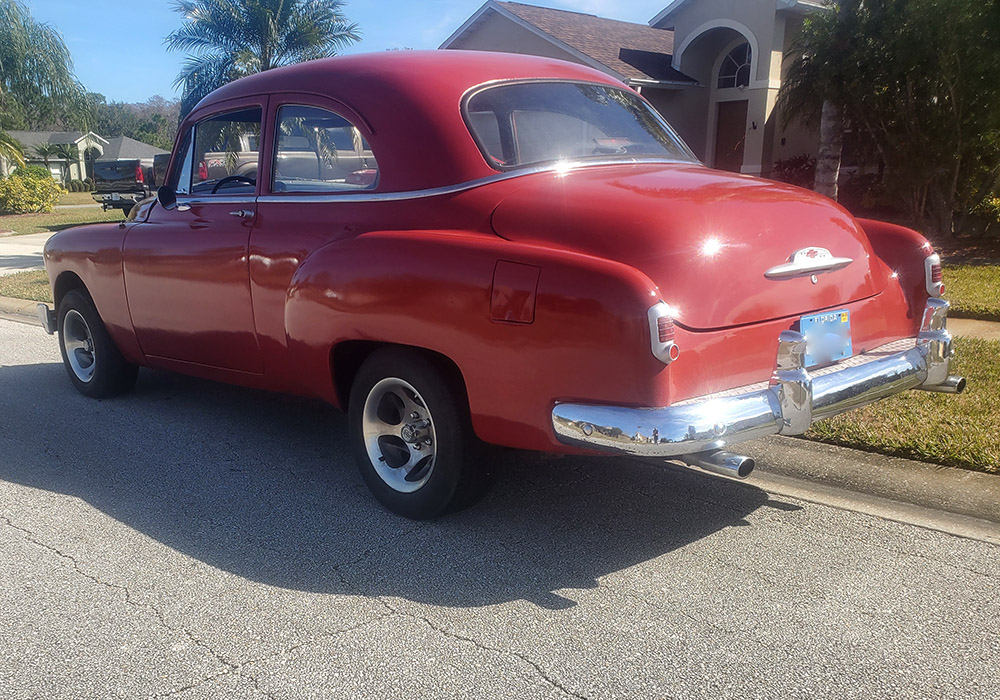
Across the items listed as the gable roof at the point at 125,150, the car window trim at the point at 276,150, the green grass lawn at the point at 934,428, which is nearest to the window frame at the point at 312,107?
the car window trim at the point at 276,150

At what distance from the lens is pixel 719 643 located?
2.89m

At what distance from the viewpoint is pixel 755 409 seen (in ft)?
10.5

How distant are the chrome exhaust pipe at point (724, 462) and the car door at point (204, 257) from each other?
7.69 ft

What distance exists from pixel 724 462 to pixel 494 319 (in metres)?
0.96

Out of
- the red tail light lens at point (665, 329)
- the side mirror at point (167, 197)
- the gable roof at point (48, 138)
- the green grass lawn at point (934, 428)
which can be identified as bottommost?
the green grass lawn at point (934, 428)

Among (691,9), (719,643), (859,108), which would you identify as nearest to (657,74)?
(691,9)

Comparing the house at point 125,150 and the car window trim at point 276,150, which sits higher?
the house at point 125,150

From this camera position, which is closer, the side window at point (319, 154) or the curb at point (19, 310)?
the side window at point (319, 154)

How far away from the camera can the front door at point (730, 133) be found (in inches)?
818

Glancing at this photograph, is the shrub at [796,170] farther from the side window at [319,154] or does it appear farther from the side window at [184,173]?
the side window at [319,154]

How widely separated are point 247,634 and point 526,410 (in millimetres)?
1231

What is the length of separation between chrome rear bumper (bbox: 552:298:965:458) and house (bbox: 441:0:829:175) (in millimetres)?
16177

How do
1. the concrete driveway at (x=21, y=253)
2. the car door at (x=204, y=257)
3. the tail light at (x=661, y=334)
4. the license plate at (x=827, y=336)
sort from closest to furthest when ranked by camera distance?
the tail light at (x=661, y=334)
the license plate at (x=827, y=336)
the car door at (x=204, y=257)
the concrete driveway at (x=21, y=253)

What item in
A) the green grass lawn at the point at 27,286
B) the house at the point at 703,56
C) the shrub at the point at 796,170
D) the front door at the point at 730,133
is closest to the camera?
the green grass lawn at the point at 27,286
